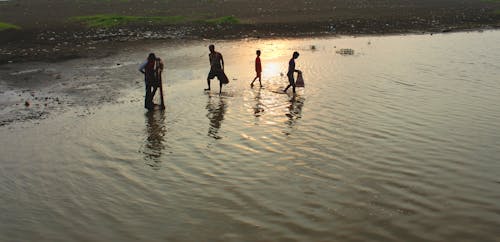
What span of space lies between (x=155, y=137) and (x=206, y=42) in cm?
1909

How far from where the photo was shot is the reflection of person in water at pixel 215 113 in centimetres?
1085

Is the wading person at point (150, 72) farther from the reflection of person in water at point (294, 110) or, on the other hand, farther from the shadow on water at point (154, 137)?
the reflection of person in water at point (294, 110)

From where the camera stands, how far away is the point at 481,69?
17406mm

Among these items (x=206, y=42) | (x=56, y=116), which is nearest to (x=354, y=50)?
(x=206, y=42)

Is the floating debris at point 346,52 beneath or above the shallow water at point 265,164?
above

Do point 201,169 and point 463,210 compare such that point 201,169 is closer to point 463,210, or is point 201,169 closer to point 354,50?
point 463,210

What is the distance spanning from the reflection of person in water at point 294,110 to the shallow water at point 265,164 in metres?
0.04

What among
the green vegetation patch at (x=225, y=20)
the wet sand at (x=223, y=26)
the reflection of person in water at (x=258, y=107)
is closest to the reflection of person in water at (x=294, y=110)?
the reflection of person in water at (x=258, y=107)

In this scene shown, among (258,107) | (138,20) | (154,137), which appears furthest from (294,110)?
(138,20)

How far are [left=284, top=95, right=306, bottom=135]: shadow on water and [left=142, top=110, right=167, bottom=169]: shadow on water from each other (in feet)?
9.25

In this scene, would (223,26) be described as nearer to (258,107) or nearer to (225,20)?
(225,20)

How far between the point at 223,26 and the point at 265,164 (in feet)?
87.4

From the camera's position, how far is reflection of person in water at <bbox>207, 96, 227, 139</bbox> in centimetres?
1085

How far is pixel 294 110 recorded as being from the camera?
489 inches
